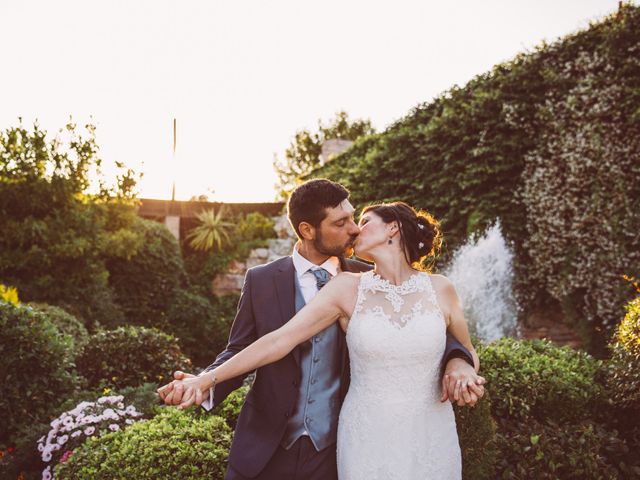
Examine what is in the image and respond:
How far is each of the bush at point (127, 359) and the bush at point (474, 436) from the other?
153 inches

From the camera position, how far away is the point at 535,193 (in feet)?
32.6

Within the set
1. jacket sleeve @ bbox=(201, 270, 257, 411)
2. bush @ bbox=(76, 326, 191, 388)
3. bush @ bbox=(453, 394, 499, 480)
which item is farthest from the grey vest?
bush @ bbox=(76, 326, 191, 388)

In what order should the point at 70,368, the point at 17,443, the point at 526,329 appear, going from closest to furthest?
the point at 17,443 < the point at 70,368 < the point at 526,329

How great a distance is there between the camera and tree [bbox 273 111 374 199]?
125 feet

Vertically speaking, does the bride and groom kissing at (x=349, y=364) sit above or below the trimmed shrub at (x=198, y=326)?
above

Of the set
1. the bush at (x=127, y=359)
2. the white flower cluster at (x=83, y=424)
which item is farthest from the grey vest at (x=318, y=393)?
the bush at (x=127, y=359)

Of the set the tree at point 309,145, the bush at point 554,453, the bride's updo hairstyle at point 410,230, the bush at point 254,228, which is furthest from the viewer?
the tree at point 309,145

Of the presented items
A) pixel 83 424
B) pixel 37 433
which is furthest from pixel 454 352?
pixel 37 433

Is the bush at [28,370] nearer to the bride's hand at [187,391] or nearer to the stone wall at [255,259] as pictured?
the bride's hand at [187,391]

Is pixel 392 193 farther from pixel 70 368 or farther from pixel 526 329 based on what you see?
pixel 70 368

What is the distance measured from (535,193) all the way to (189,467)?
7782 millimetres

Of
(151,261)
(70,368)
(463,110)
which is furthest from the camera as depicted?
(151,261)

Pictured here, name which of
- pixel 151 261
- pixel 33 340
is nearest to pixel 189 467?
pixel 33 340

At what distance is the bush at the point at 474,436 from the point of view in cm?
409
